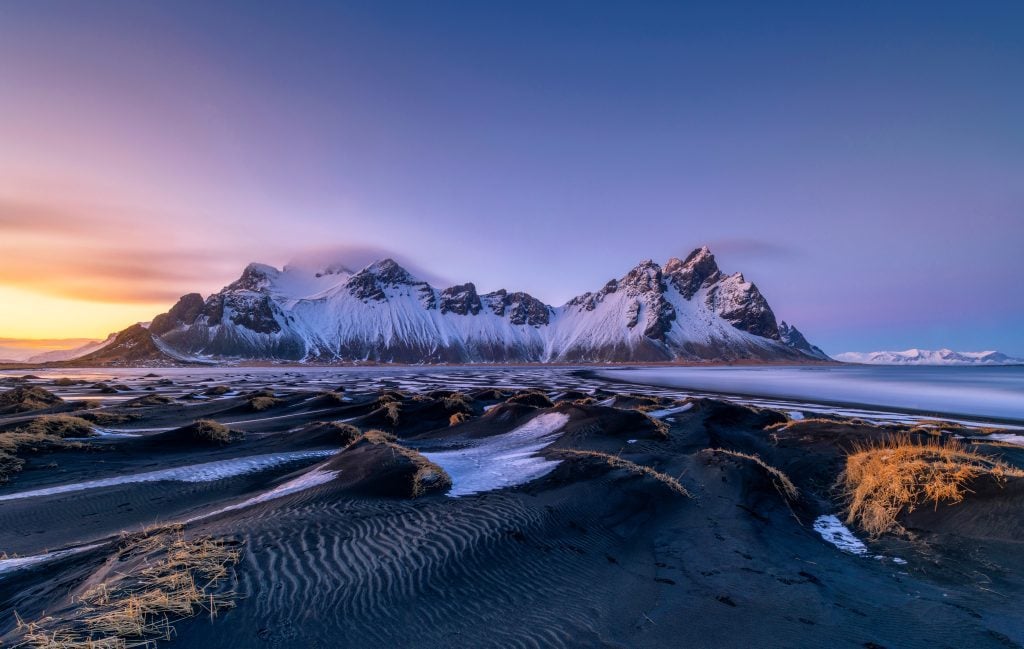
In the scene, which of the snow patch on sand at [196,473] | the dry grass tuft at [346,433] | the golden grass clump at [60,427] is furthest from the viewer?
the dry grass tuft at [346,433]

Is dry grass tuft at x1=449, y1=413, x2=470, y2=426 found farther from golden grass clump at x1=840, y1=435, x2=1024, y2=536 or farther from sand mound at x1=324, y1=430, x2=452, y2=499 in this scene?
golden grass clump at x1=840, y1=435, x2=1024, y2=536

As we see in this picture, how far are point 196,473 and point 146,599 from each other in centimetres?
1227

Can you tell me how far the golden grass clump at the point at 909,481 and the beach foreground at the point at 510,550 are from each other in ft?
0.17

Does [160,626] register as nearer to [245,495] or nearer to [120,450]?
[245,495]

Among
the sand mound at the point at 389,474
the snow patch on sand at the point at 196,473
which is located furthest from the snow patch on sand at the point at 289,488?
the snow patch on sand at the point at 196,473

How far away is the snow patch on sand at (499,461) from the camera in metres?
12.1

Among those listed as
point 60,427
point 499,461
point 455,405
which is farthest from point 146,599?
point 455,405

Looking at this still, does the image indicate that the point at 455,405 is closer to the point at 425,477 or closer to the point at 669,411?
the point at 669,411

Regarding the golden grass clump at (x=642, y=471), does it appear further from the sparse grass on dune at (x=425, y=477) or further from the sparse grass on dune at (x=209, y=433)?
the sparse grass on dune at (x=209, y=433)

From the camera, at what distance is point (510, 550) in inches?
322

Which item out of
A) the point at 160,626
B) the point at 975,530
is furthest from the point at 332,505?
the point at 975,530

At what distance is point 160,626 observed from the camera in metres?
5.04

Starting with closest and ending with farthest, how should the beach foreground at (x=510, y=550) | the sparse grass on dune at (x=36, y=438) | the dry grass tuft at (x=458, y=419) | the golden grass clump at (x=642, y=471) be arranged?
1. the beach foreground at (x=510, y=550)
2. the golden grass clump at (x=642, y=471)
3. the sparse grass on dune at (x=36, y=438)
4. the dry grass tuft at (x=458, y=419)

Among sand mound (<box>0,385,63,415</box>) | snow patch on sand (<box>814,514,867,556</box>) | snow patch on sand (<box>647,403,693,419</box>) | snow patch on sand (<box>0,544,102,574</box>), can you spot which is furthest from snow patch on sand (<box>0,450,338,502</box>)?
sand mound (<box>0,385,63,415</box>)
